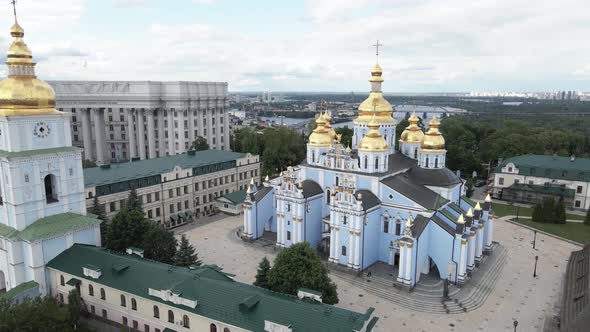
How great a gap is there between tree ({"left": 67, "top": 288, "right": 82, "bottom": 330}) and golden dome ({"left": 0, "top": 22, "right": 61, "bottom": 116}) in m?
11.1

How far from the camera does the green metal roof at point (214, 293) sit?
65.1ft

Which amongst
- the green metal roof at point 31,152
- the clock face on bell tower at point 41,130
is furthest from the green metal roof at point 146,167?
the clock face on bell tower at point 41,130

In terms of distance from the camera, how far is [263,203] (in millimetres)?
42344

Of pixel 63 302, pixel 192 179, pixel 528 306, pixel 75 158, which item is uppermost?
pixel 75 158

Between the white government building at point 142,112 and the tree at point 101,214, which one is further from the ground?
the white government building at point 142,112

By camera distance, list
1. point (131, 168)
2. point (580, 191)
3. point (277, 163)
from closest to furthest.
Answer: point (131, 168)
point (580, 191)
point (277, 163)

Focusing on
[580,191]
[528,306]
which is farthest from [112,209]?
[580,191]

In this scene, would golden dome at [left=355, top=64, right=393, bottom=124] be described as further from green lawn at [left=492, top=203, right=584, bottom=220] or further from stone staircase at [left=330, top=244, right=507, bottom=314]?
green lawn at [left=492, top=203, right=584, bottom=220]

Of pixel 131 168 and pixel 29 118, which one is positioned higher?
pixel 29 118

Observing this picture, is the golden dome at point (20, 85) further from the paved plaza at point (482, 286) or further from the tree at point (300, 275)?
the paved plaza at point (482, 286)

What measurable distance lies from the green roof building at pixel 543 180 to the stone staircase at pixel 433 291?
76.9ft

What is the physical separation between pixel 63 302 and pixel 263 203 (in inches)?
801

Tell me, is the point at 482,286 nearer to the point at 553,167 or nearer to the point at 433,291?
the point at 433,291

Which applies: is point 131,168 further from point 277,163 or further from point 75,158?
point 277,163
